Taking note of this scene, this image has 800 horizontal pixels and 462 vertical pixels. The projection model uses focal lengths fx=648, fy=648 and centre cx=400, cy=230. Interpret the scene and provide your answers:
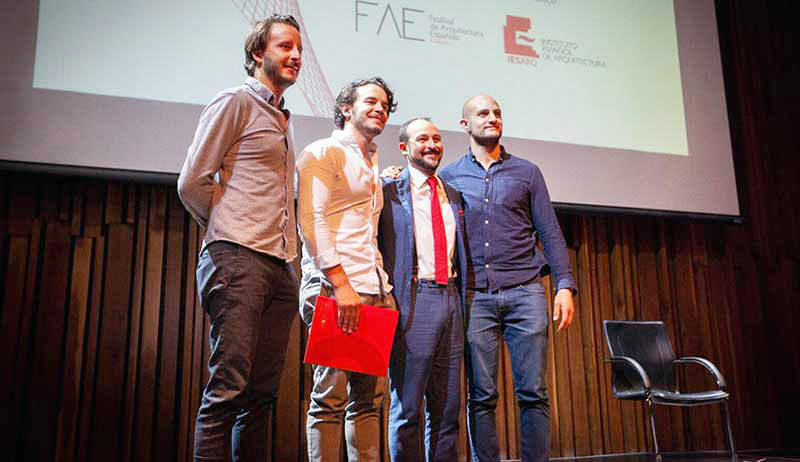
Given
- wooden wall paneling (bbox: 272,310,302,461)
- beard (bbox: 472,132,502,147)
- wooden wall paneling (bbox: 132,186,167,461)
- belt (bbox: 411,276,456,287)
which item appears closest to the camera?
belt (bbox: 411,276,456,287)

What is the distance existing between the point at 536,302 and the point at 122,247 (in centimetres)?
208

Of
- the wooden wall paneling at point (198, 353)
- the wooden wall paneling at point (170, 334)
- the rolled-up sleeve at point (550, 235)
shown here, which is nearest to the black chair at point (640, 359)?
the rolled-up sleeve at point (550, 235)

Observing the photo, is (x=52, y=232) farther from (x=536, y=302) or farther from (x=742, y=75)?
(x=742, y=75)

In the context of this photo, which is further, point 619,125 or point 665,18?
point 665,18

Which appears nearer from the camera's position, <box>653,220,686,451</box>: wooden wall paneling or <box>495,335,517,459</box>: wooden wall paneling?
<box>495,335,517,459</box>: wooden wall paneling

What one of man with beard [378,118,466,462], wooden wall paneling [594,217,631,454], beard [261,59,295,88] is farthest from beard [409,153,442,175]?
wooden wall paneling [594,217,631,454]

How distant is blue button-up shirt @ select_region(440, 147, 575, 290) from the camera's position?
2326mm

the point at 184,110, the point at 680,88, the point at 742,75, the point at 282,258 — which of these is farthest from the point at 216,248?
the point at 742,75

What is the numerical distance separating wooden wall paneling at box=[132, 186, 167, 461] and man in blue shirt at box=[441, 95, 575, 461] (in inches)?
62.4

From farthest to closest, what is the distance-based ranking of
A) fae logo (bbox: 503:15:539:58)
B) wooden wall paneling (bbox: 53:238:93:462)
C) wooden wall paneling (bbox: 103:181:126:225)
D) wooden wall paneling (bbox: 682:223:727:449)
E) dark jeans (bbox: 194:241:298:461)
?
wooden wall paneling (bbox: 682:223:727:449) < fae logo (bbox: 503:15:539:58) < wooden wall paneling (bbox: 103:181:126:225) < wooden wall paneling (bbox: 53:238:93:462) < dark jeans (bbox: 194:241:298:461)

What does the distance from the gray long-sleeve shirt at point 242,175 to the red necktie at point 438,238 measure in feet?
1.96

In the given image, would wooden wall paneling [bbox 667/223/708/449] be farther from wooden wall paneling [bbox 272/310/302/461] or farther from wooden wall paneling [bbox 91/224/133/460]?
wooden wall paneling [bbox 91/224/133/460]

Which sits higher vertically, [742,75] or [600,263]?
[742,75]

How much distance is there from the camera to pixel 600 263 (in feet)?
13.6
